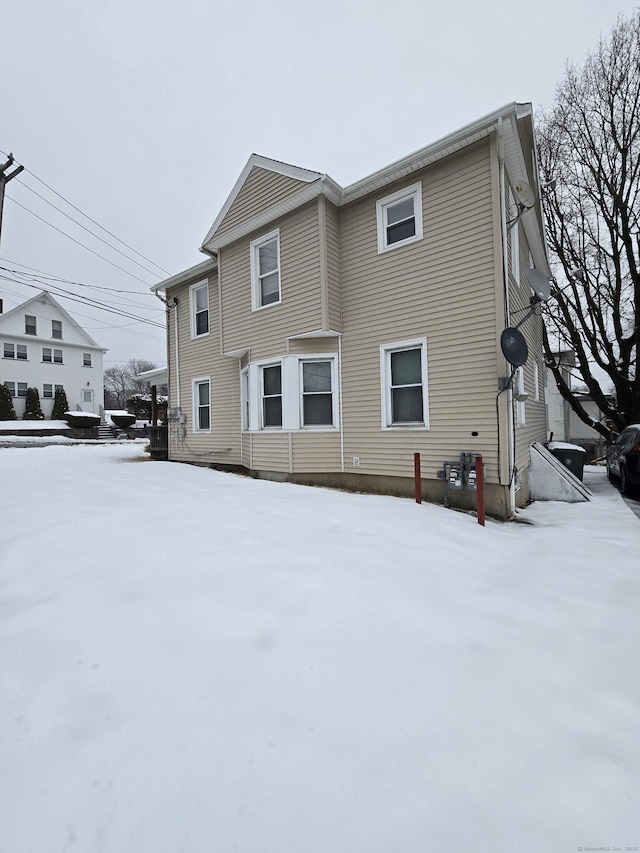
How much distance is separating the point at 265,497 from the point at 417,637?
4230mm

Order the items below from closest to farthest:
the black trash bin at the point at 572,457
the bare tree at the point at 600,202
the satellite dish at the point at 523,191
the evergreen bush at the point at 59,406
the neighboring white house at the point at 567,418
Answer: the satellite dish at the point at 523,191 < the black trash bin at the point at 572,457 < the bare tree at the point at 600,202 < the neighboring white house at the point at 567,418 < the evergreen bush at the point at 59,406

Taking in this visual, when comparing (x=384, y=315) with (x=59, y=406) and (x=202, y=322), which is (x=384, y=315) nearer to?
(x=202, y=322)

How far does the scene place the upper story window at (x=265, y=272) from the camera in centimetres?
886

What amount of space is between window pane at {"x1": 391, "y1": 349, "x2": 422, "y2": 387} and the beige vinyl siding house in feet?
0.07

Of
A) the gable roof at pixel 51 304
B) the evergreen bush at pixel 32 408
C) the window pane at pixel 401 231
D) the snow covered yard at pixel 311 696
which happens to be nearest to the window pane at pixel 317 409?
the window pane at pixel 401 231

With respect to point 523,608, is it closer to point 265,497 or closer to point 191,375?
point 265,497

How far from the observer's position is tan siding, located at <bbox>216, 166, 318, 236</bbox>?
8.22 m

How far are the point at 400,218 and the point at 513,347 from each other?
3471mm

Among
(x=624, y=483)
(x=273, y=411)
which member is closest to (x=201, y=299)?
(x=273, y=411)

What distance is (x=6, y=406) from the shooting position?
1022 inches

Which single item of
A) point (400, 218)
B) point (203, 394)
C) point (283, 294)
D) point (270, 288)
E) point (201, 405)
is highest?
point (400, 218)

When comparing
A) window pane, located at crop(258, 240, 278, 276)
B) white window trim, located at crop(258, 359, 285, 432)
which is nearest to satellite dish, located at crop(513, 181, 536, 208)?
window pane, located at crop(258, 240, 278, 276)

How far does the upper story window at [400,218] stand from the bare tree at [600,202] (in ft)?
21.6

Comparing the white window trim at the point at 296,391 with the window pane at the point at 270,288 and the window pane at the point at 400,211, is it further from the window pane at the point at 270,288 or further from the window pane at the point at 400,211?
the window pane at the point at 400,211
